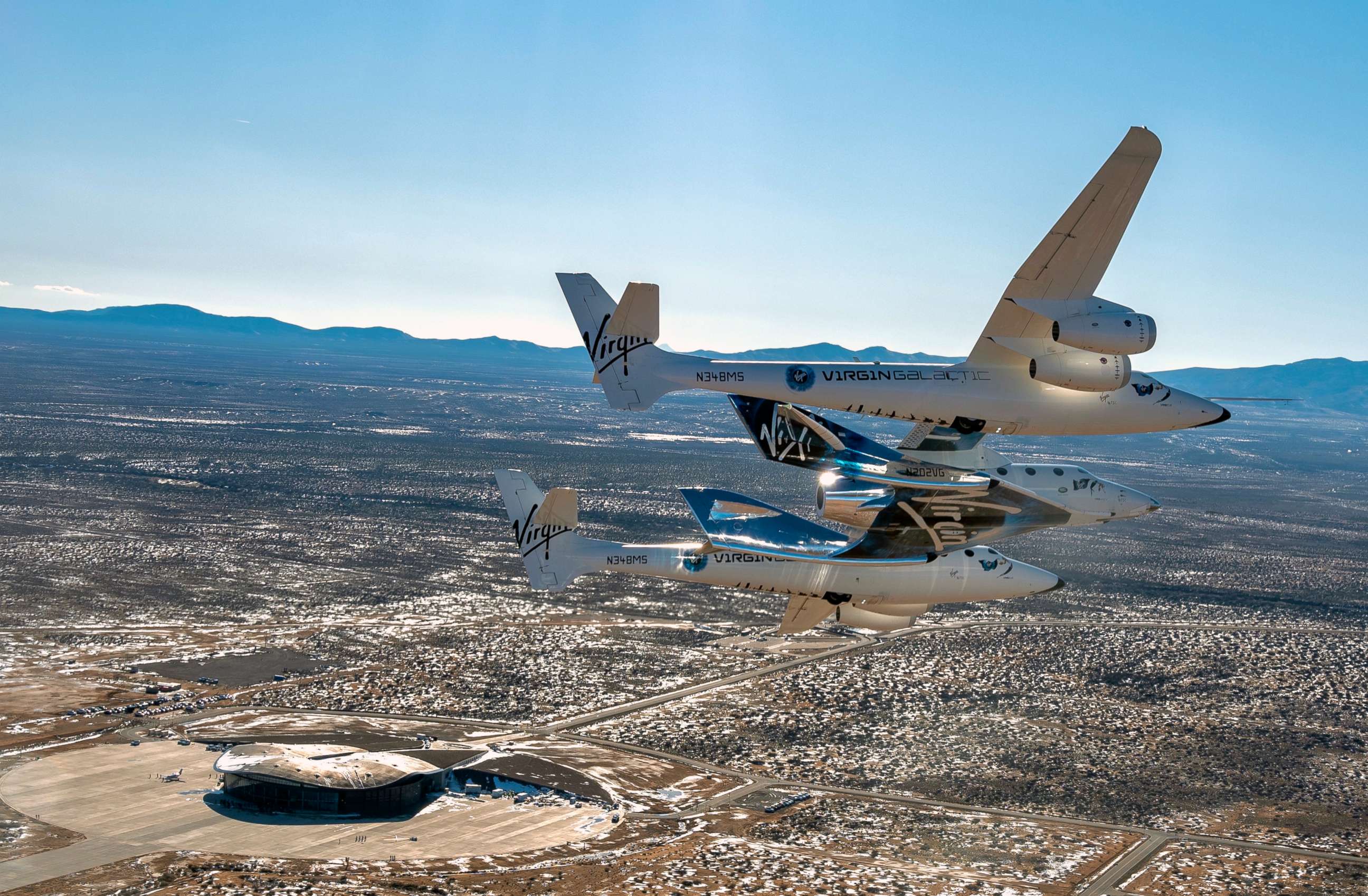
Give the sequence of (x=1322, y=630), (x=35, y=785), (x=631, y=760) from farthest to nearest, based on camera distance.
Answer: (x=1322, y=630) → (x=631, y=760) → (x=35, y=785)

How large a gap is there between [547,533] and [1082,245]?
4507 centimetres

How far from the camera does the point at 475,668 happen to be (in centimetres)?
13488

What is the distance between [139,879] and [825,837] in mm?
48119

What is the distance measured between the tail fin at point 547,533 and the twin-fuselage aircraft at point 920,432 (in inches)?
5.4

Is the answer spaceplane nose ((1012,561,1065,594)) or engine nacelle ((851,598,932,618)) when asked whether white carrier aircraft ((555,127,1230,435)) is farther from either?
spaceplane nose ((1012,561,1065,594))

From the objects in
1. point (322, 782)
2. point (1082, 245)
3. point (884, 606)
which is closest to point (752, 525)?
point (884, 606)

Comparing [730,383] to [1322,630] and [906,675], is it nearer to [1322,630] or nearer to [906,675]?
[906,675]

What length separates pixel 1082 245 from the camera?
1489 inches

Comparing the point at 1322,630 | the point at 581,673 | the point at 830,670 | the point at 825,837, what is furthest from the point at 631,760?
the point at 1322,630

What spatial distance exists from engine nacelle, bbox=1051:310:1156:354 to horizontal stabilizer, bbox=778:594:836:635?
2391 cm

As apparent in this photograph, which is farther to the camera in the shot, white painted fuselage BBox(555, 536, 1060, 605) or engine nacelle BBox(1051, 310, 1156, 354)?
white painted fuselage BBox(555, 536, 1060, 605)

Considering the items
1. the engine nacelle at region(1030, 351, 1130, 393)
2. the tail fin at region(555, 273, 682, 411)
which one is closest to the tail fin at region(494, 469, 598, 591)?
the tail fin at region(555, 273, 682, 411)

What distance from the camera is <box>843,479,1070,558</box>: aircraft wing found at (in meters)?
52.0

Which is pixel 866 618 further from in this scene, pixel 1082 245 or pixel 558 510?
pixel 558 510
